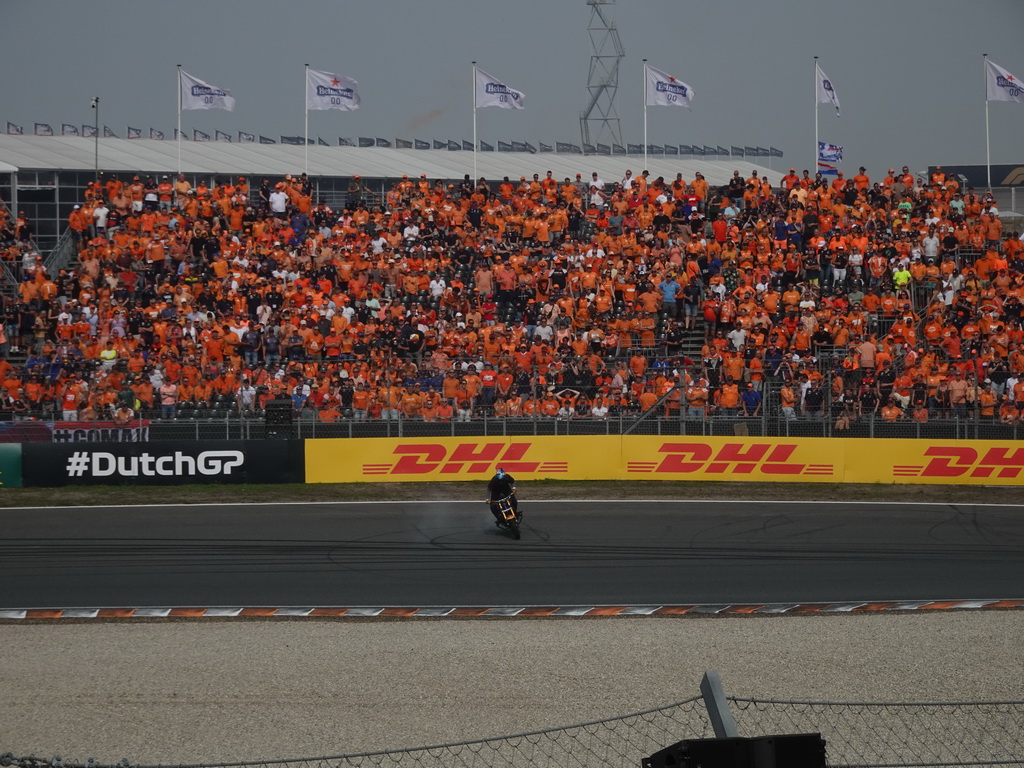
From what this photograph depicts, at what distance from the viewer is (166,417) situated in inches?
940

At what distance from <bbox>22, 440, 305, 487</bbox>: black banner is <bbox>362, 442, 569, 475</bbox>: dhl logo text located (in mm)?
2813

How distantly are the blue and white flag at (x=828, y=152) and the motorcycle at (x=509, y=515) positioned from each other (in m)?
23.7

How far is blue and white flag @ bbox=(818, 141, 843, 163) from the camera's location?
38.9 m

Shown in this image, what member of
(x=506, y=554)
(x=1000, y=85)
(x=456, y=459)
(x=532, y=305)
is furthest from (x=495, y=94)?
(x=506, y=554)

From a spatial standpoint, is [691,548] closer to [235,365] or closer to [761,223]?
[235,365]

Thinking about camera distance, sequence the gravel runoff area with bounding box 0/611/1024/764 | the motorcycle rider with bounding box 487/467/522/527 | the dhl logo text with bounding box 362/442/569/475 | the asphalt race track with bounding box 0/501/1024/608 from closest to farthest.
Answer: the gravel runoff area with bounding box 0/611/1024/764
the asphalt race track with bounding box 0/501/1024/608
the motorcycle rider with bounding box 487/467/522/527
the dhl logo text with bounding box 362/442/569/475

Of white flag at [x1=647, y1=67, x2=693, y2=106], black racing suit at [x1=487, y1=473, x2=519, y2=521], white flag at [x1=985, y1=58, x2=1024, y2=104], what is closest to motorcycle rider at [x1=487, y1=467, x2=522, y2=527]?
black racing suit at [x1=487, y1=473, x2=519, y2=521]

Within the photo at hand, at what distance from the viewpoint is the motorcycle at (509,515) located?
63.3 feet

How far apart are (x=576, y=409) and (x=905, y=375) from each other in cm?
648

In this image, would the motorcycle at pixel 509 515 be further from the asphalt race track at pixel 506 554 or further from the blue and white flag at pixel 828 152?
the blue and white flag at pixel 828 152

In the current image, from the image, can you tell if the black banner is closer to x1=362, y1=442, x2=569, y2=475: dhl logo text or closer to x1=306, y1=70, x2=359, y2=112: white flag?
x1=362, y1=442, x2=569, y2=475: dhl logo text

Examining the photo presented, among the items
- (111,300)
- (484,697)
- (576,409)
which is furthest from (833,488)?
(111,300)

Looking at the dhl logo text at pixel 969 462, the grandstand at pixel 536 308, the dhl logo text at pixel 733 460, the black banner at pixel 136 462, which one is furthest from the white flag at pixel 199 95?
the dhl logo text at pixel 969 462

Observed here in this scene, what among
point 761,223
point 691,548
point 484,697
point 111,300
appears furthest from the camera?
point 761,223
